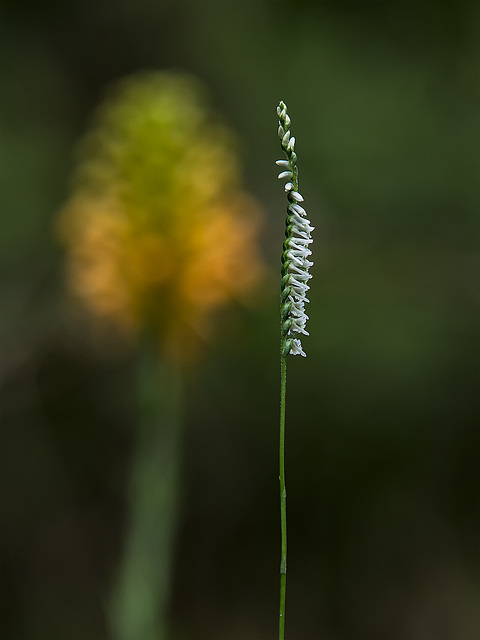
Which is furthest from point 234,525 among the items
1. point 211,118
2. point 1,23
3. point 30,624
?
point 1,23

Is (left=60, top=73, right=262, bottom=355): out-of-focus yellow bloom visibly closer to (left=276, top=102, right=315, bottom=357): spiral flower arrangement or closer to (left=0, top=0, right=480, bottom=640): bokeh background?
(left=0, top=0, right=480, bottom=640): bokeh background

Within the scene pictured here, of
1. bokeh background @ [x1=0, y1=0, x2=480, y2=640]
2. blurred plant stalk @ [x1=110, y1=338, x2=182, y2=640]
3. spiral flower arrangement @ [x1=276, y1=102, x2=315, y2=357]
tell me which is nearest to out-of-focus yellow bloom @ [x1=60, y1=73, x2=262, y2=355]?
blurred plant stalk @ [x1=110, y1=338, x2=182, y2=640]

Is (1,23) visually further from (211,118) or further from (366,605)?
(366,605)

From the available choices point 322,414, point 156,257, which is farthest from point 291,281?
point 322,414

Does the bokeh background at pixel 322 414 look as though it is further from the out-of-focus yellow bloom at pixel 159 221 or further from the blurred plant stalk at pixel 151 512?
the blurred plant stalk at pixel 151 512

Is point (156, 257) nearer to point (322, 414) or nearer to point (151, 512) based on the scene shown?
point (151, 512)
